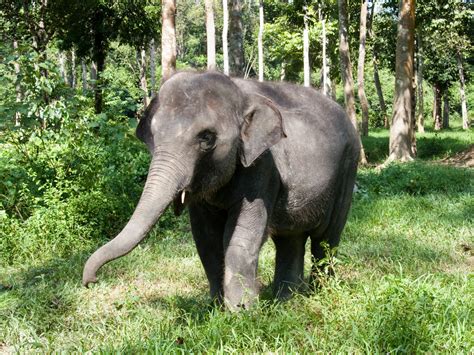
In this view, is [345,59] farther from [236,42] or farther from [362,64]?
[236,42]

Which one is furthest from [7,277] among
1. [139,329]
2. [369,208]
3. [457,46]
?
[457,46]

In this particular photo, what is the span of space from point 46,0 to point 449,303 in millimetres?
17369

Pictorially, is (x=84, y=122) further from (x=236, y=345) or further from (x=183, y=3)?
(x=183, y=3)

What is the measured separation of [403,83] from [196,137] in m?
12.1

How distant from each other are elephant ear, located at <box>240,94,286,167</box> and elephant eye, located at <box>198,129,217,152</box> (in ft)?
0.88

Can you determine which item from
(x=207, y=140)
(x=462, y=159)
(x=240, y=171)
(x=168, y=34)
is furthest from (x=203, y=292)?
(x=462, y=159)

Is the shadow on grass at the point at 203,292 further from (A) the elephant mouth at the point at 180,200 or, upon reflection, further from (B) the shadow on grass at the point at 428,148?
(B) the shadow on grass at the point at 428,148

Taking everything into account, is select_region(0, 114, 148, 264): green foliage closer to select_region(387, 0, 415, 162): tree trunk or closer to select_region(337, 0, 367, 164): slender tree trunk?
select_region(387, 0, 415, 162): tree trunk

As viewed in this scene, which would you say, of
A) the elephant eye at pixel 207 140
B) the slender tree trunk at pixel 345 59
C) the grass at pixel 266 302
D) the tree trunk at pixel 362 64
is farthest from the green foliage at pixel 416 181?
the tree trunk at pixel 362 64

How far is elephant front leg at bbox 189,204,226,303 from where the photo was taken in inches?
155

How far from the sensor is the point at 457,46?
107 ft

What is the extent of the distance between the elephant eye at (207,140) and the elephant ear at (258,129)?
10.5 inches

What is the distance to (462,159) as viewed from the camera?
16812 mm

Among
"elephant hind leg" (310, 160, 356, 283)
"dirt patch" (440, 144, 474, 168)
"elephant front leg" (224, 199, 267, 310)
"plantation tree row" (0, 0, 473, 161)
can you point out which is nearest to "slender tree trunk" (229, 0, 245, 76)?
"plantation tree row" (0, 0, 473, 161)
